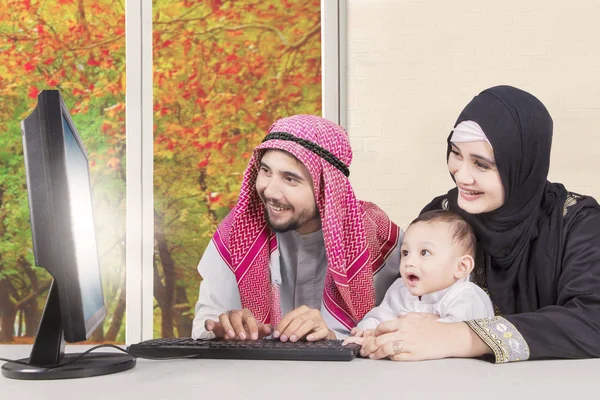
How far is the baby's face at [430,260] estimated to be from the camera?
69.7 inches

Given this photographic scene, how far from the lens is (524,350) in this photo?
1.40 m

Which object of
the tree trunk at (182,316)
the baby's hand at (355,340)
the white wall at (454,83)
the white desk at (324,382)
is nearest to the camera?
the white desk at (324,382)

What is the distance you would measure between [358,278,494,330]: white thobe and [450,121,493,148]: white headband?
1.09 ft

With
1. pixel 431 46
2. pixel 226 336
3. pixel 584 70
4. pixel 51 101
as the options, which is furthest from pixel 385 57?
pixel 51 101

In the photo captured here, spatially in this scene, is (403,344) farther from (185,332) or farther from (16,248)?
(16,248)

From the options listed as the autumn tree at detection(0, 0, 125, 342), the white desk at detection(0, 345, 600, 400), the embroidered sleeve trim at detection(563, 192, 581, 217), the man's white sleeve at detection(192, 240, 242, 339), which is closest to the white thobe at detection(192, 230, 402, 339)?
the man's white sleeve at detection(192, 240, 242, 339)

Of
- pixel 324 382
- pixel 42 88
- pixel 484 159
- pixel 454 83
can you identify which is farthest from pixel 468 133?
pixel 42 88

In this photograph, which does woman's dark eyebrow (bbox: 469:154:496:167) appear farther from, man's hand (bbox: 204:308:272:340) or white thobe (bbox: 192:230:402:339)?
man's hand (bbox: 204:308:272:340)

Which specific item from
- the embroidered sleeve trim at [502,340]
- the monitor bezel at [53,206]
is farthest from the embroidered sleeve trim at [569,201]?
the monitor bezel at [53,206]

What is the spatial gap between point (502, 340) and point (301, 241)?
85 cm

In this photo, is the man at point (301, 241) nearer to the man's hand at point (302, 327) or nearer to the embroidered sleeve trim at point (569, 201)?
the man's hand at point (302, 327)

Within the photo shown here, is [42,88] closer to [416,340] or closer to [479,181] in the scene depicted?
[479,181]

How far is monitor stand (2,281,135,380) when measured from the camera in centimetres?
115

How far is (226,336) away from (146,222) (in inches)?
105
